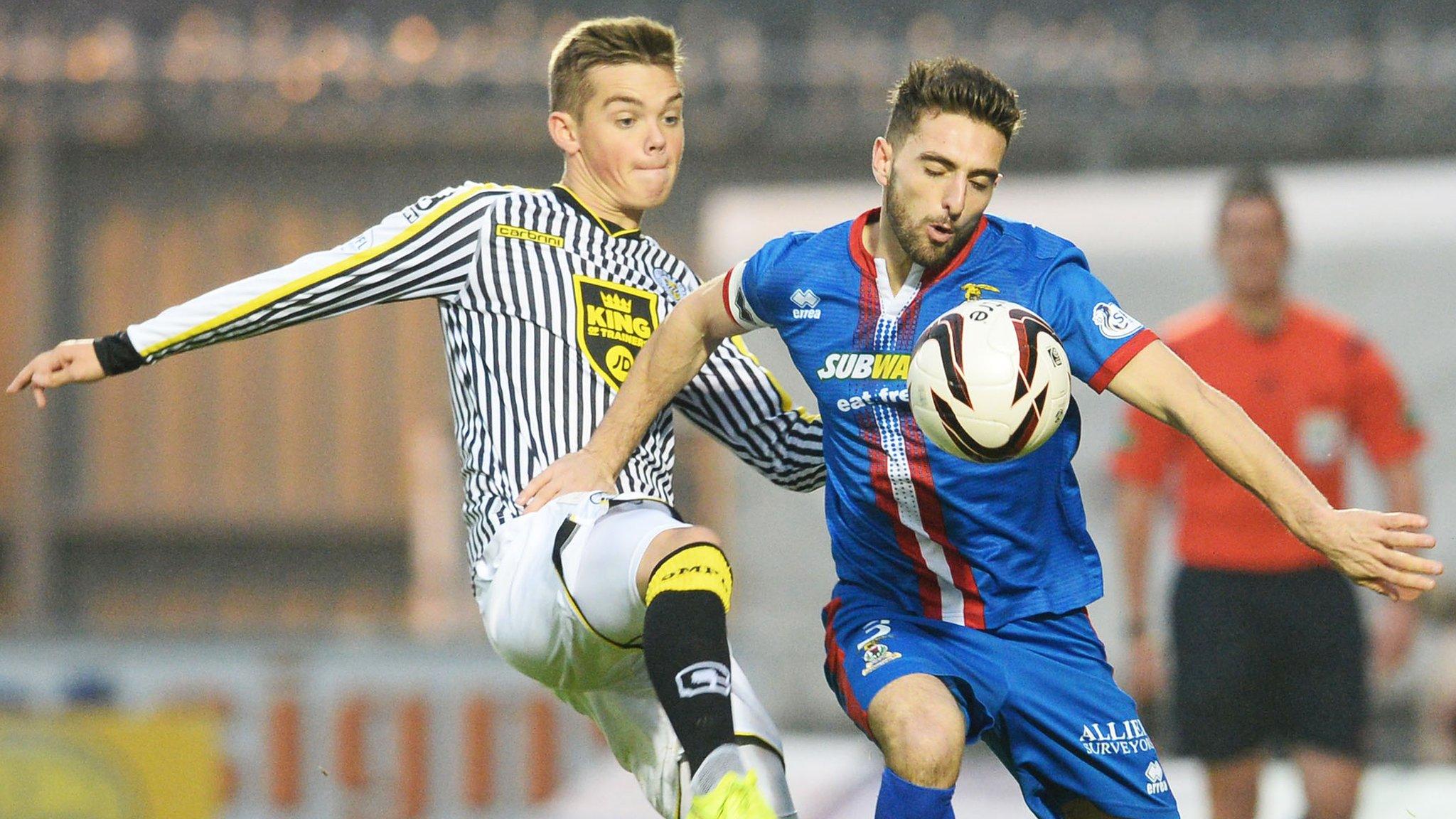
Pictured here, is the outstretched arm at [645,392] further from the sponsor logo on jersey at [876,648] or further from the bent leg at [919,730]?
the bent leg at [919,730]

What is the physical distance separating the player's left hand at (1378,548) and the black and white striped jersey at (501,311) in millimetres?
1553

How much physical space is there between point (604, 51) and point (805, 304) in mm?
910

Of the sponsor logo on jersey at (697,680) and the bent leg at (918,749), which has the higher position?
the sponsor logo on jersey at (697,680)

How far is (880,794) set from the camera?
346cm

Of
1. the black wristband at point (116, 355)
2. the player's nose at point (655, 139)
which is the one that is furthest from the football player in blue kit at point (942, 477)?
the black wristband at point (116, 355)

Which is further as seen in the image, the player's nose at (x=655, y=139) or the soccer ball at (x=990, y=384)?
the player's nose at (x=655, y=139)

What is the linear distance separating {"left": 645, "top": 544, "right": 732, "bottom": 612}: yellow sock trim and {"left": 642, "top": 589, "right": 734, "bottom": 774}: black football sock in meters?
0.02

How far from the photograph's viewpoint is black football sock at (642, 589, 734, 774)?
3221 mm

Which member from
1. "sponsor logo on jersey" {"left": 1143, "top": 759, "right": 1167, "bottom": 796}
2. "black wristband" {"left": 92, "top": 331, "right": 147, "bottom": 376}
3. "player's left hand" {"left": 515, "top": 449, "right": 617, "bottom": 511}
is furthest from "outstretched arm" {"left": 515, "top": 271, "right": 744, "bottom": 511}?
"sponsor logo on jersey" {"left": 1143, "top": 759, "right": 1167, "bottom": 796}

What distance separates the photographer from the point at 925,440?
3535mm

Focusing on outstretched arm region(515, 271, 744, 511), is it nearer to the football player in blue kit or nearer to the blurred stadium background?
the football player in blue kit

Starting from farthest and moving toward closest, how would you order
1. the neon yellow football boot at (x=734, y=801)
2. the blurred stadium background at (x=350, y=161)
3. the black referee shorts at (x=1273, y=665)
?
the blurred stadium background at (x=350, y=161)
the black referee shorts at (x=1273, y=665)
the neon yellow football boot at (x=734, y=801)

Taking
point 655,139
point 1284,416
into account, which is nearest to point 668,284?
point 655,139

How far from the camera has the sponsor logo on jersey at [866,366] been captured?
3537 millimetres
